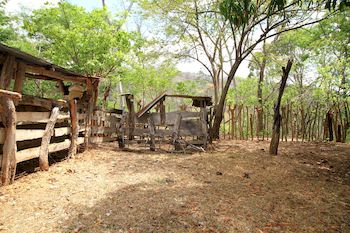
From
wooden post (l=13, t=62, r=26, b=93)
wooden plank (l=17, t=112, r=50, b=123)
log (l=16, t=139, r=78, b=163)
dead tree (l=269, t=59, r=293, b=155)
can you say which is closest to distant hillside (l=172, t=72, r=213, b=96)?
dead tree (l=269, t=59, r=293, b=155)

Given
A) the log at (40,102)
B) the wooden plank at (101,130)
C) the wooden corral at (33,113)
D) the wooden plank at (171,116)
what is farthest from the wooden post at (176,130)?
the log at (40,102)

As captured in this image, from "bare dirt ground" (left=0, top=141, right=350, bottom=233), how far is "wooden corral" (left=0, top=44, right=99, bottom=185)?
19.8 inches

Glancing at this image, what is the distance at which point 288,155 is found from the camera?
9.23 meters

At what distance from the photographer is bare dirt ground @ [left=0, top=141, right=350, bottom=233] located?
12.5ft

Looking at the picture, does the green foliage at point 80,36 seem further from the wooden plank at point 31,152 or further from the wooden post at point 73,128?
the wooden plank at point 31,152

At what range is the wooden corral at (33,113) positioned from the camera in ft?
16.2

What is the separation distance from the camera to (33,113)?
5.88m

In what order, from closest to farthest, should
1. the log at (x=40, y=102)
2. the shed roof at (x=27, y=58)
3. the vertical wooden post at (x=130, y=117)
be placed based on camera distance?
the shed roof at (x=27, y=58) < the log at (x=40, y=102) < the vertical wooden post at (x=130, y=117)

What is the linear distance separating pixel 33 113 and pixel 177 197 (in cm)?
373

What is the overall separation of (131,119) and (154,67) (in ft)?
44.0

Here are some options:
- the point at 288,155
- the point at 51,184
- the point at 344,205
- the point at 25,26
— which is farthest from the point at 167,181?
the point at 25,26

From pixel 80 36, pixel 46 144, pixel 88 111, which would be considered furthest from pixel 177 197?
pixel 80 36

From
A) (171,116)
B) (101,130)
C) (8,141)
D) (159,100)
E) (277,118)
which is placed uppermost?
(159,100)

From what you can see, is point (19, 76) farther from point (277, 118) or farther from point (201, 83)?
point (201, 83)
